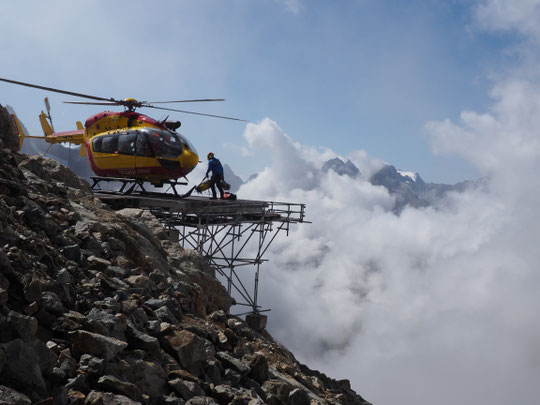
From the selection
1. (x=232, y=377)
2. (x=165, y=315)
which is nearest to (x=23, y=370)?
(x=165, y=315)

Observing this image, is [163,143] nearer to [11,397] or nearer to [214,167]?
[214,167]

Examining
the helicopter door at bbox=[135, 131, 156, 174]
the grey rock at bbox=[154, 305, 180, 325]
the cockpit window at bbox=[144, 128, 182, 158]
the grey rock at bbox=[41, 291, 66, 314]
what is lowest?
the grey rock at bbox=[41, 291, 66, 314]

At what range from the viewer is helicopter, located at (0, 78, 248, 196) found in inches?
922

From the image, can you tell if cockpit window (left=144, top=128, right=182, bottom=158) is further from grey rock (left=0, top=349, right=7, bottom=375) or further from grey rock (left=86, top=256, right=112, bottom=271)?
grey rock (left=0, top=349, right=7, bottom=375)

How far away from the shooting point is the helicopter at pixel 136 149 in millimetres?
23422

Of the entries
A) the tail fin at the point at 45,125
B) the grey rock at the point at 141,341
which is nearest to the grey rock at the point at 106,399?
the grey rock at the point at 141,341

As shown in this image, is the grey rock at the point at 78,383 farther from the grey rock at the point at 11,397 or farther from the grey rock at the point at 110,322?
the grey rock at the point at 110,322

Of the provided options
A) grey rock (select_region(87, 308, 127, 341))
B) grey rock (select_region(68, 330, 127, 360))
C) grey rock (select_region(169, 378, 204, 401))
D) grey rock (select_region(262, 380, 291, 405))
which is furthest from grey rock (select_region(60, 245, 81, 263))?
grey rock (select_region(262, 380, 291, 405))

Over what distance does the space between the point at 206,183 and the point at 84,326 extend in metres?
18.8

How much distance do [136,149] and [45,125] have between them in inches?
437

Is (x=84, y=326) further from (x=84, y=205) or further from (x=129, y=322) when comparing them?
(x=84, y=205)

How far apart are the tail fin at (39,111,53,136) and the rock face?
65.5ft

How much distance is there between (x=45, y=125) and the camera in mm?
31375

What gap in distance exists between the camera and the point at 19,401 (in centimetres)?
503
